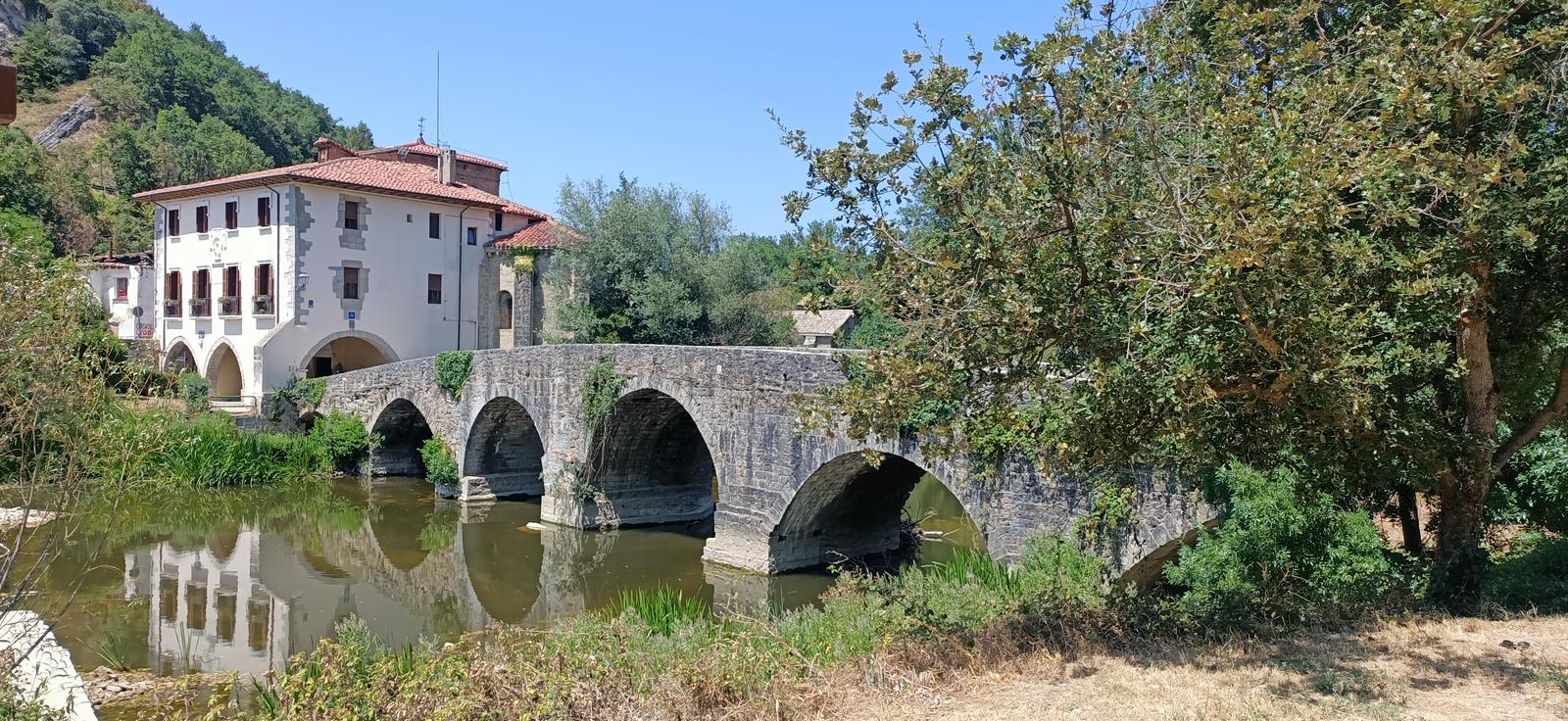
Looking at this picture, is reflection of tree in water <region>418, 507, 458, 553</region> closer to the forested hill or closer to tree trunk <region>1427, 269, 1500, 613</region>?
tree trunk <region>1427, 269, 1500, 613</region>

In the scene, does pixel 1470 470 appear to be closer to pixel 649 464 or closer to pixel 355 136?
pixel 649 464

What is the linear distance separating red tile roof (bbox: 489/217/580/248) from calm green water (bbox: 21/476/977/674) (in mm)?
8582

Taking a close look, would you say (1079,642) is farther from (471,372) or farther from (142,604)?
(471,372)

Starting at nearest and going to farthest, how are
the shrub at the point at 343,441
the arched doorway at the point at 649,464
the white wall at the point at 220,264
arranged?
the arched doorway at the point at 649,464 → the shrub at the point at 343,441 → the white wall at the point at 220,264

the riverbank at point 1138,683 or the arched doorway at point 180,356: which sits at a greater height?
the arched doorway at point 180,356

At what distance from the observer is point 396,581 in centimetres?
1716

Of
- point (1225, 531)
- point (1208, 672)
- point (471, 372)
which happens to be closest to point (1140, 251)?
point (1208, 672)

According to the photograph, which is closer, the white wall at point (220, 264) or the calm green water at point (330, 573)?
the calm green water at point (330, 573)

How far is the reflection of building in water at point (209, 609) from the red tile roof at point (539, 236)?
12306 mm

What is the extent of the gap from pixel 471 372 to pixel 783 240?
42.6 meters

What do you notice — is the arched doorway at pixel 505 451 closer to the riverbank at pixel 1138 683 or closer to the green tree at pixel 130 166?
the riverbank at pixel 1138 683

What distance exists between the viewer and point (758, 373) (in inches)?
637

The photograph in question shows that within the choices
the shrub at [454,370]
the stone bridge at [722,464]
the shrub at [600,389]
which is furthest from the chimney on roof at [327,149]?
the shrub at [600,389]

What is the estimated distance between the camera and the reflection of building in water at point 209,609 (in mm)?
12391
